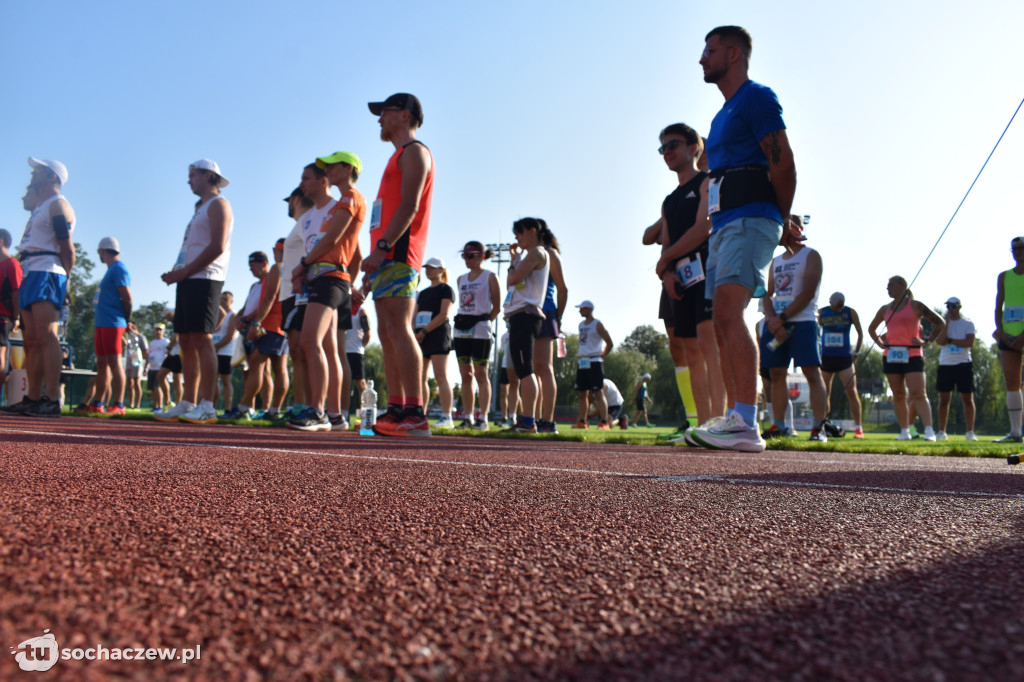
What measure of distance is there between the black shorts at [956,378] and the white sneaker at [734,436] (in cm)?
852

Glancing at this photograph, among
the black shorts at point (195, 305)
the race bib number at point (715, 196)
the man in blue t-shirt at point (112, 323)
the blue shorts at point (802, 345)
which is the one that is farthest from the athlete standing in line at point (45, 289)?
the blue shorts at point (802, 345)

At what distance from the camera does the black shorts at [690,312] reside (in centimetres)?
493

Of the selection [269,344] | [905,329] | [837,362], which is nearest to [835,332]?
[837,362]

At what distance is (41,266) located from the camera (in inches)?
264

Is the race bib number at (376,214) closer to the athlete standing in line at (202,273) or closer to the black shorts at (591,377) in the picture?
the athlete standing in line at (202,273)

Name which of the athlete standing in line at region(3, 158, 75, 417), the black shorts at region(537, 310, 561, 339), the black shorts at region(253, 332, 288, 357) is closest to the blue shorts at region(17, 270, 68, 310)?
the athlete standing in line at region(3, 158, 75, 417)

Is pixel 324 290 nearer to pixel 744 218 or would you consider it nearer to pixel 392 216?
pixel 392 216

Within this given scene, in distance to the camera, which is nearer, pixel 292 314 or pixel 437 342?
pixel 292 314

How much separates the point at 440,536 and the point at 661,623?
0.57m

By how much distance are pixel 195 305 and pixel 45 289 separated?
1757mm

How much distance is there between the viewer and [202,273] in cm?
621

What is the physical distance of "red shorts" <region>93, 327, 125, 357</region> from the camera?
7594 millimetres

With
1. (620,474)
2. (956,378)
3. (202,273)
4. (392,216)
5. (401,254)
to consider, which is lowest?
(620,474)

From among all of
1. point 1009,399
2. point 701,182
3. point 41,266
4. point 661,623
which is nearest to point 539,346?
point 701,182
